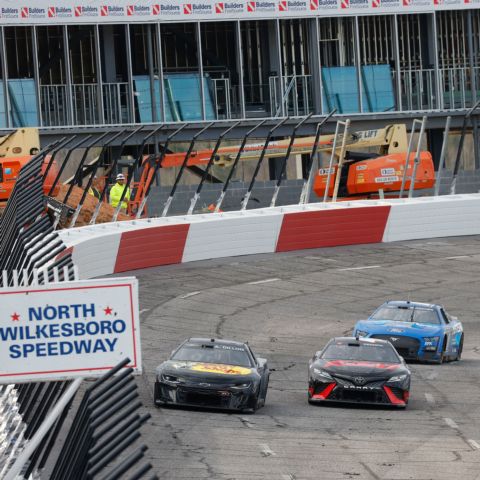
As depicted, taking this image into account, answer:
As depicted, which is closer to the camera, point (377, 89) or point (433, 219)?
point (433, 219)

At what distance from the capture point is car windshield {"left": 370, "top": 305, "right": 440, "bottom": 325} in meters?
22.8

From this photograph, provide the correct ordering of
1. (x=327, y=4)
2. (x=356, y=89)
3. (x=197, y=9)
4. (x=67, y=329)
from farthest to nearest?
(x=356, y=89)
(x=327, y=4)
(x=197, y=9)
(x=67, y=329)

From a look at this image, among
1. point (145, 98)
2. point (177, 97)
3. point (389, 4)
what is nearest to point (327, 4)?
point (389, 4)

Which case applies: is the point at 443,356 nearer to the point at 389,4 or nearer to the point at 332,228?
the point at 332,228

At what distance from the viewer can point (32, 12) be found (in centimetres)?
4391

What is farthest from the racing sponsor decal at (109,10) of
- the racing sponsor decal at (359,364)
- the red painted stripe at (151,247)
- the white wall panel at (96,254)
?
the racing sponsor decal at (359,364)

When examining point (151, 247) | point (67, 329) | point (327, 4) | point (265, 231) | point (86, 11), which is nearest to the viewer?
point (67, 329)

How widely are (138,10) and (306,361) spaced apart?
24947 millimetres

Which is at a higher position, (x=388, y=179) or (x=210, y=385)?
(x=210, y=385)

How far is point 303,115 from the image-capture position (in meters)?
47.3

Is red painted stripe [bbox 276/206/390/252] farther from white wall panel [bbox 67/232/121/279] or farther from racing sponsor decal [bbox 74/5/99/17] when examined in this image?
racing sponsor decal [bbox 74/5/99/17]

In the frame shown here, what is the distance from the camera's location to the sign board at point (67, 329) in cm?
848

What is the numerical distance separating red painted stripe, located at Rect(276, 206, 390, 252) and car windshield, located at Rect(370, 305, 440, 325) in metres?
9.86

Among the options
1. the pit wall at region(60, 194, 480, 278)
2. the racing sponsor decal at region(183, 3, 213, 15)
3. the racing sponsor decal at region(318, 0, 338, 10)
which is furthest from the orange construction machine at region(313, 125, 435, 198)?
the racing sponsor decal at region(318, 0, 338, 10)
